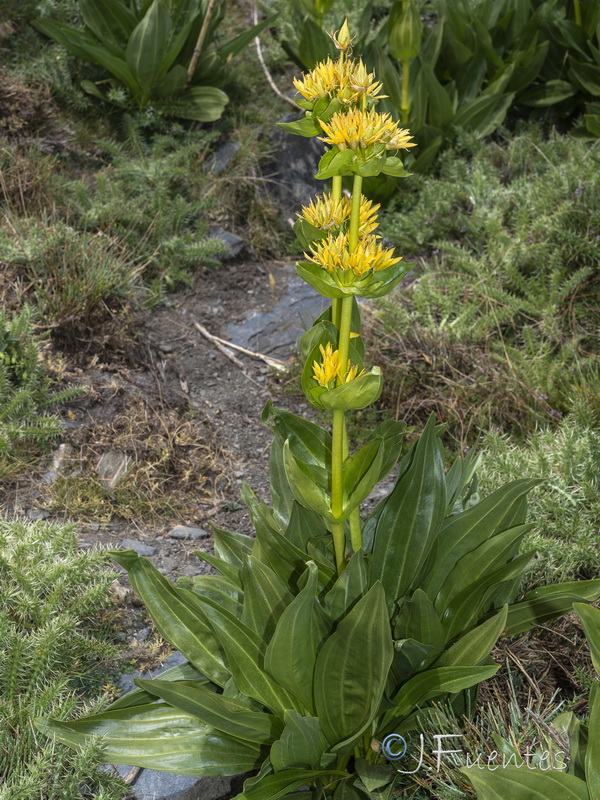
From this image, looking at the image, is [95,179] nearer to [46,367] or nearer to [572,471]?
[46,367]

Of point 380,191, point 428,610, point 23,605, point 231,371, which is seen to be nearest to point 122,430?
point 231,371

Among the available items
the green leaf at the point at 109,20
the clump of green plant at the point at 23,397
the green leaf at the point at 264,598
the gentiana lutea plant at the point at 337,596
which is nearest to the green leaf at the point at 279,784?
the gentiana lutea plant at the point at 337,596

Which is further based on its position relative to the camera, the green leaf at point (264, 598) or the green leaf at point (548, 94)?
the green leaf at point (548, 94)

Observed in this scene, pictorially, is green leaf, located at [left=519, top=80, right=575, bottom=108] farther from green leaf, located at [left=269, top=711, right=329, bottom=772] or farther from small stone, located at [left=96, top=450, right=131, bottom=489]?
green leaf, located at [left=269, top=711, right=329, bottom=772]

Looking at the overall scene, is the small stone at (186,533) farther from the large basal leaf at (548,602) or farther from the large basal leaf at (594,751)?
the large basal leaf at (594,751)

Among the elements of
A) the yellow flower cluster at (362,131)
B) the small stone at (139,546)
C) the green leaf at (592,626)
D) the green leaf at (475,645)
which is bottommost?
the small stone at (139,546)

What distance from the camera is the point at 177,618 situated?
7.09ft

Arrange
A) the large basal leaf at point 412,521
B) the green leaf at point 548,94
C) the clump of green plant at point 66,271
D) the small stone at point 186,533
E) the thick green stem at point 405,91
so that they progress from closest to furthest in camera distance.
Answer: the large basal leaf at point 412,521
the small stone at point 186,533
the clump of green plant at point 66,271
the thick green stem at point 405,91
the green leaf at point 548,94

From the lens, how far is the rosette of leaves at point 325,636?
1.93m

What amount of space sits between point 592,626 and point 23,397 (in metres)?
2.76

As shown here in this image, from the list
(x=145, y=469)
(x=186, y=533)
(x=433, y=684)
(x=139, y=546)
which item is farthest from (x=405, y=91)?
(x=433, y=684)

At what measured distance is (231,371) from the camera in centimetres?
481

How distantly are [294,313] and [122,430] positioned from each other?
1.76m
